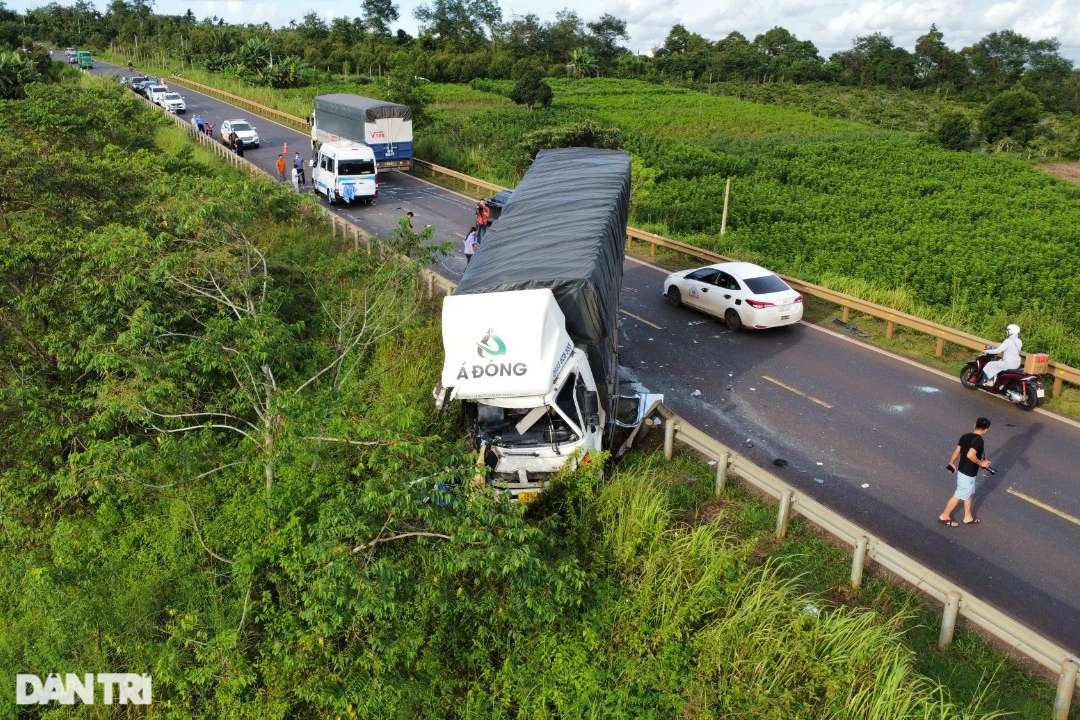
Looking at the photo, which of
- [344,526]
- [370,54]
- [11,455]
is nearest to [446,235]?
[11,455]

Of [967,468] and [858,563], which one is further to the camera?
[967,468]

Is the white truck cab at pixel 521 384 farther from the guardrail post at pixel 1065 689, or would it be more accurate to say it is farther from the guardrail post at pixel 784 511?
the guardrail post at pixel 1065 689

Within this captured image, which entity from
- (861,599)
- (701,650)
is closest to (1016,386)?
(861,599)

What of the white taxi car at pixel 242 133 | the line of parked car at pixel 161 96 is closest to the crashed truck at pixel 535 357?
the white taxi car at pixel 242 133

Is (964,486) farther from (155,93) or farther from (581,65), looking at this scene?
(581,65)

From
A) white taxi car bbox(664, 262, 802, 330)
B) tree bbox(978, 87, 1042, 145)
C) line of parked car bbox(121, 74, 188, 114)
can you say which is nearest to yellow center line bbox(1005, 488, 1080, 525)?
white taxi car bbox(664, 262, 802, 330)

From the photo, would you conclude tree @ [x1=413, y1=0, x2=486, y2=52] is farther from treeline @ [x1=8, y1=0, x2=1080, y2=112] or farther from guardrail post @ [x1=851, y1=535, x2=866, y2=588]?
guardrail post @ [x1=851, y1=535, x2=866, y2=588]
